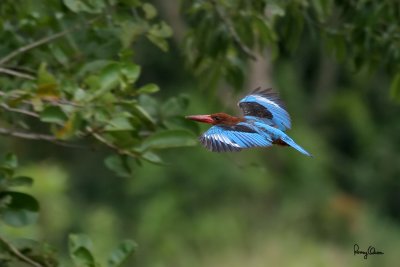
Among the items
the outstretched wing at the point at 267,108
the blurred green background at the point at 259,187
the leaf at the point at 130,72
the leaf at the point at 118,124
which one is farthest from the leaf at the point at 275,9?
the blurred green background at the point at 259,187

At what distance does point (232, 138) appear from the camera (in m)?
3.35

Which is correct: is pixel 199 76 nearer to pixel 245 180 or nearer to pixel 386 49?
pixel 386 49

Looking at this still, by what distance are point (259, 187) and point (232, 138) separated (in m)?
7.98

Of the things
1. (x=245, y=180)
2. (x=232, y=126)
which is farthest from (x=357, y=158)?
(x=232, y=126)

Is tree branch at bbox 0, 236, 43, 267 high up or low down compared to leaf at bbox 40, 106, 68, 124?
down

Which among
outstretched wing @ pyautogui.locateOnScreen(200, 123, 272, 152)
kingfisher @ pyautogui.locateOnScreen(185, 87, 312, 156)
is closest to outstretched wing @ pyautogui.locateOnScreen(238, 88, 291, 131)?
kingfisher @ pyautogui.locateOnScreen(185, 87, 312, 156)

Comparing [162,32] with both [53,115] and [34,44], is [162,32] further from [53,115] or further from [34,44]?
[53,115]

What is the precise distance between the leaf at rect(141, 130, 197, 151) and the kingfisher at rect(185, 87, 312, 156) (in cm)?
5

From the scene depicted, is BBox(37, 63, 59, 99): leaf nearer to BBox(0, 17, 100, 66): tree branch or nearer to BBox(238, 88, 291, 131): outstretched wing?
BBox(0, 17, 100, 66): tree branch

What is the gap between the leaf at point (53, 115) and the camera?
3.21 m

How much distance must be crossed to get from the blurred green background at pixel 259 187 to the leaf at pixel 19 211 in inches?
171

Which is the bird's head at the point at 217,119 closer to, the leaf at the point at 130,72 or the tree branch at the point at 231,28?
the leaf at the point at 130,72

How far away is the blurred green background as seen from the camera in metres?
8.88

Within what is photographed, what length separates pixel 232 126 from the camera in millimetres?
3477
